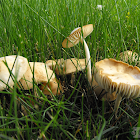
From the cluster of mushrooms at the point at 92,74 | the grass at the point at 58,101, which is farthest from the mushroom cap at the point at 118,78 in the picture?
the grass at the point at 58,101

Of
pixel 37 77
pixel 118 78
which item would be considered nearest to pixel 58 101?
pixel 37 77

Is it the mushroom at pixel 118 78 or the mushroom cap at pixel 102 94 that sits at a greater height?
the mushroom at pixel 118 78

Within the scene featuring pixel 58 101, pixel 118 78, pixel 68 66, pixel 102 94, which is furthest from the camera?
pixel 68 66

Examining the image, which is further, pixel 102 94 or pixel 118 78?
pixel 102 94

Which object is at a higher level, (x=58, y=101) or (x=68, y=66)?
(x=68, y=66)

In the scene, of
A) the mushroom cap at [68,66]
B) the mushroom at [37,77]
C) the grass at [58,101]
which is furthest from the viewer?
the mushroom cap at [68,66]

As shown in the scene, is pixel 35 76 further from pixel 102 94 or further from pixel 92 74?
pixel 102 94

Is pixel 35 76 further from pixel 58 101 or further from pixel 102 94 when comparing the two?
pixel 102 94

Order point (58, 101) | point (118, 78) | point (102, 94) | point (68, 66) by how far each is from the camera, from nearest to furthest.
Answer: point (118, 78)
point (58, 101)
point (102, 94)
point (68, 66)

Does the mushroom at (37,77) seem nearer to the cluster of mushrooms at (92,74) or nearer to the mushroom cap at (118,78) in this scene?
the cluster of mushrooms at (92,74)

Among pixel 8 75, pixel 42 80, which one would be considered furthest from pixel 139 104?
pixel 8 75
